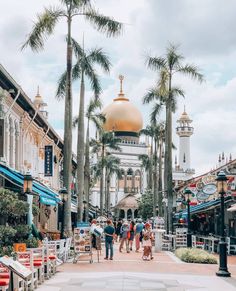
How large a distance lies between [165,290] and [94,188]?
94548 millimetres

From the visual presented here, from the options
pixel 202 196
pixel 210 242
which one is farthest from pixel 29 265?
pixel 210 242

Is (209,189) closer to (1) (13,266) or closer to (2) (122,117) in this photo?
(1) (13,266)

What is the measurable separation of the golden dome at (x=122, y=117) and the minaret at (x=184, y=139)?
1157 centimetres

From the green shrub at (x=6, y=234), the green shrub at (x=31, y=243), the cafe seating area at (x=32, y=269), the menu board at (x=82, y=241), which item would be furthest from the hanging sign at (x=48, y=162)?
the green shrub at (x=6, y=234)

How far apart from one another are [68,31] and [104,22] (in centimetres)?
185

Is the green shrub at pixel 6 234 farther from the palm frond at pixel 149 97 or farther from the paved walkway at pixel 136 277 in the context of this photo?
the palm frond at pixel 149 97

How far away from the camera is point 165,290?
15.2m

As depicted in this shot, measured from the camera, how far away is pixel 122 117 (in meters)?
109

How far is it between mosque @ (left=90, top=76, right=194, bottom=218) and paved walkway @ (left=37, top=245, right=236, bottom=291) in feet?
275

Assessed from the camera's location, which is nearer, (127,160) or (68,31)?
(68,31)

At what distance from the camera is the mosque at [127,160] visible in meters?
109

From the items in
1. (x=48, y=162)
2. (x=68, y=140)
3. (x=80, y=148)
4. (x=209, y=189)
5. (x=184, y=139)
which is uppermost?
(x=184, y=139)

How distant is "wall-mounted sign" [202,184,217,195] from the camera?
3059 centimetres

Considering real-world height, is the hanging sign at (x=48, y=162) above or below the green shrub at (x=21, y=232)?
above
